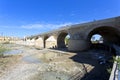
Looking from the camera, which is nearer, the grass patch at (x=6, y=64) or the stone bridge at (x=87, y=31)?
the grass patch at (x=6, y=64)

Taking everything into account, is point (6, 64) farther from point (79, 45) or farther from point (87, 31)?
point (87, 31)

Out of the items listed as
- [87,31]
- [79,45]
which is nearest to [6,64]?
[79,45]

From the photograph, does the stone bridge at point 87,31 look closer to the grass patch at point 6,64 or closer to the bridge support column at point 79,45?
the bridge support column at point 79,45

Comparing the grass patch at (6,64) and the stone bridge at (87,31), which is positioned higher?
the stone bridge at (87,31)

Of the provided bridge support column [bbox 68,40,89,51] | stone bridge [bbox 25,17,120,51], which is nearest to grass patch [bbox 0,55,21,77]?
bridge support column [bbox 68,40,89,51]

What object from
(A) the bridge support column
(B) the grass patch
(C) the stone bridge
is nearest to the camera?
(B) the grass patch

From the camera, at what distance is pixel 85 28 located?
2773 cm

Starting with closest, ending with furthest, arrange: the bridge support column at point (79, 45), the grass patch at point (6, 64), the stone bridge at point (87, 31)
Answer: the grass patch at point (6, 64)
the stone bridge at point (87, 31)
the bridge support column at point (79, 45)

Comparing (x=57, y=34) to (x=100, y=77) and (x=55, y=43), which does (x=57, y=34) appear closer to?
(x=55, y=43)

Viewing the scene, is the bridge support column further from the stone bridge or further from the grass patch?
the grass patch

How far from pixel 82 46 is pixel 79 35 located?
2438 millimetres

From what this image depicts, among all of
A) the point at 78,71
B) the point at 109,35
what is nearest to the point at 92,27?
the point at 109,35

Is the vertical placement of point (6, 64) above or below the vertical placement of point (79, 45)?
below

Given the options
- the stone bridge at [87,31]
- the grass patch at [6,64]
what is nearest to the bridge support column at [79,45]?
the stone bridge at [87,31]
